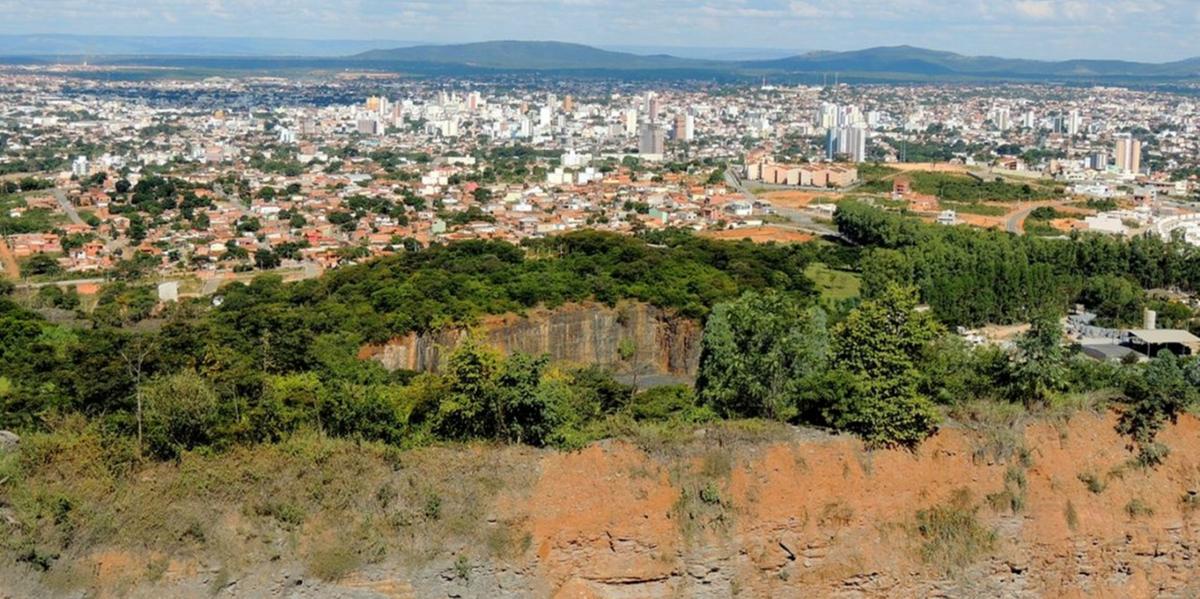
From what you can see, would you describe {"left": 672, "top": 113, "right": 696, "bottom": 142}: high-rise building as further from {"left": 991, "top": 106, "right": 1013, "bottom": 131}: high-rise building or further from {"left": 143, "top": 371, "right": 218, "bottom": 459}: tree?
{"left": 143, "top": 371, "right": 218, "bottom": 459}: tree

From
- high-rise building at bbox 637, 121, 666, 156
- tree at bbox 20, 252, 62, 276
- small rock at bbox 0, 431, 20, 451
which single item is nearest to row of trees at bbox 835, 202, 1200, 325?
small rock at bbox 0, 431, 20, 451

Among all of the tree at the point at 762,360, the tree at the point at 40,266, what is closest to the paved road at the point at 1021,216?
the tree at the point at 762,360

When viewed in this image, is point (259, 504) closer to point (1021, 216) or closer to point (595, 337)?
point (595, 337)

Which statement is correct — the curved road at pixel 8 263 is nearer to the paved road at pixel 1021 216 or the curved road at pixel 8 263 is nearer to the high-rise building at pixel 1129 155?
the paved road at pixel 1021 216

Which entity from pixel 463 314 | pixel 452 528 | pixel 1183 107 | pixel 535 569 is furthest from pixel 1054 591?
pixel 1183 107

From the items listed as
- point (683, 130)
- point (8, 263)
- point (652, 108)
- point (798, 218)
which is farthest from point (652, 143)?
point (8, 263)

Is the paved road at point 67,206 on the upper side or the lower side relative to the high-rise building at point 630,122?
lower
